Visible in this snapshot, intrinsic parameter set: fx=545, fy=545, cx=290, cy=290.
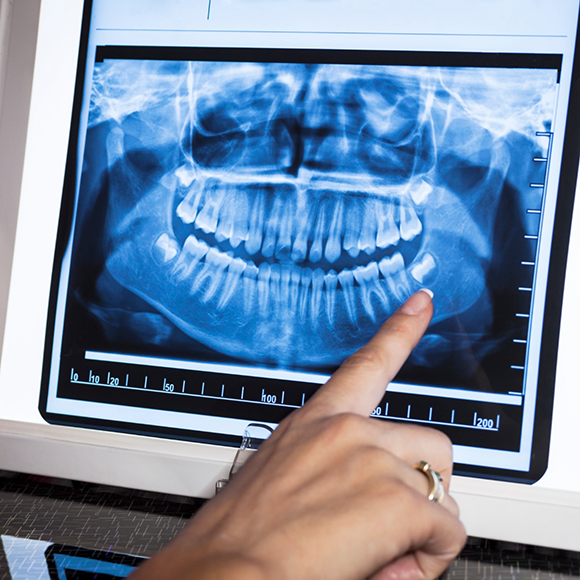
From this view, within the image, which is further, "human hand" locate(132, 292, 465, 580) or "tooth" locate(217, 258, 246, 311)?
"tooth" locate(217, 258, 246, 311)

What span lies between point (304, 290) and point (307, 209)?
11 centimetres

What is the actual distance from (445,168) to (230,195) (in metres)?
0.28

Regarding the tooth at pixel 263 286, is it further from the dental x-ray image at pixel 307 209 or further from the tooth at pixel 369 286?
the tooth at pixel 369 286

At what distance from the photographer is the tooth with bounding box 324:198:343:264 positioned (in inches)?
27.8

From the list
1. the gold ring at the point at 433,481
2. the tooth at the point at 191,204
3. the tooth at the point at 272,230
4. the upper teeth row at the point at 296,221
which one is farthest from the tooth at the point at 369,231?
the gold ring at the point at 433,481

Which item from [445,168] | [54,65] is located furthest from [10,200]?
[445,168]

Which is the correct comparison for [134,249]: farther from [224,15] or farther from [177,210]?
[224,15]

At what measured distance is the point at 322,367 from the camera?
695 mm

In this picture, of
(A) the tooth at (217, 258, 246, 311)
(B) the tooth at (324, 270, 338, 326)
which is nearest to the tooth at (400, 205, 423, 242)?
(B) the tooth at (324, 270, 338, 326)

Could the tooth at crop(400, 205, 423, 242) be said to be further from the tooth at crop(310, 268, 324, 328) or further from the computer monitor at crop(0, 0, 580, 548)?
the tooth at crop(310, 268, 324, 328)

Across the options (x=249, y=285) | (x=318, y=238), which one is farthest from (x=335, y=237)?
(x=249, y=285)

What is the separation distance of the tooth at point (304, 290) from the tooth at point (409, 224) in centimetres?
13

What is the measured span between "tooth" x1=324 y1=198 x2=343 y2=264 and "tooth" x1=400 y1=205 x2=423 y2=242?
0.08m

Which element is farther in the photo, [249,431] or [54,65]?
[54,65]
